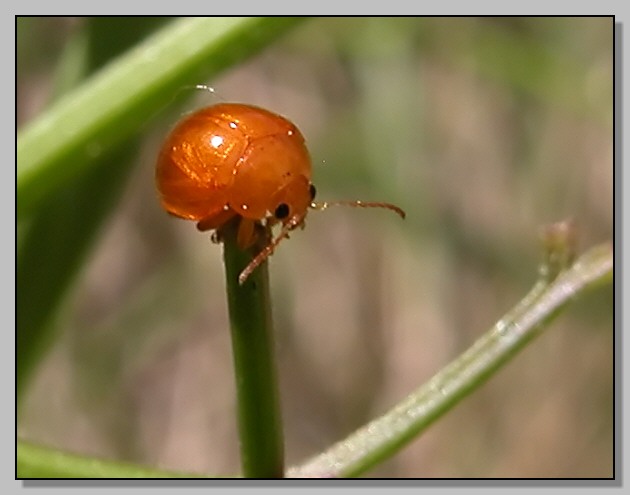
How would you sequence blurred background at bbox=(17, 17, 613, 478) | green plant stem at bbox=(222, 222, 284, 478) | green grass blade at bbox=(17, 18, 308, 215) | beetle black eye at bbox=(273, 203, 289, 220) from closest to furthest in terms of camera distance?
1. green plant stem at bbox=(222, 222, 284, 478)
2. green grass blade at bbox=(17, 18, 308, 215)
3. beetle black eye at bbox=(273, 203, 289, 220)
4. blurred background at bbox=(17, 17, 613, 478)

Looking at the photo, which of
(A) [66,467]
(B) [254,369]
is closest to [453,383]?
(B) [254,369]

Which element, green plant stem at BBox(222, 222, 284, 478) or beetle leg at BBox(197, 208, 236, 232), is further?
beetle leg at BBox(197, 208, 236, 232)

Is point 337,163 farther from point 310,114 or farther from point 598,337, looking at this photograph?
point 598,337

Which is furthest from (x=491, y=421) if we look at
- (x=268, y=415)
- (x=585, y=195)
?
(x=268, y=415)

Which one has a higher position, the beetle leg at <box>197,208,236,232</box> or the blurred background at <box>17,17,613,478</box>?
the blurred background at <box>17,17,613,478</box>

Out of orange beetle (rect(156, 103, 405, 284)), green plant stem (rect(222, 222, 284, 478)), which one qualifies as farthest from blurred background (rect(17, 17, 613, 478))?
green plant stem (rect(222, 222, 284, 478))

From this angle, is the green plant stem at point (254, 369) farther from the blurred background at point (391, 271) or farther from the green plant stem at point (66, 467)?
the blurred background at point (391, 271)

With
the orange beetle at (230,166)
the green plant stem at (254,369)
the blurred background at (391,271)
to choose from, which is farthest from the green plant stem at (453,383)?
the blurred background at (391,271)

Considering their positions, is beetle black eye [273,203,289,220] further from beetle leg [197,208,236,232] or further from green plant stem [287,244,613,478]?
green plant stem [287,244,613,478]
